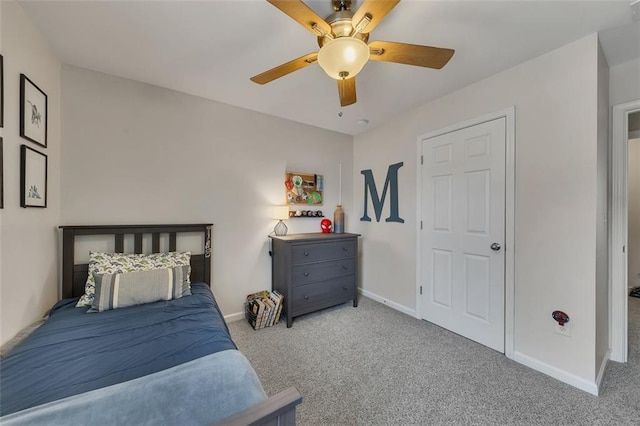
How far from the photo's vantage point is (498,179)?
2.14 metres

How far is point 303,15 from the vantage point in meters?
1.19

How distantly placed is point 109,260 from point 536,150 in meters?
3.50

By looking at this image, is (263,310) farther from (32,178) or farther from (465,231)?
(465,231)

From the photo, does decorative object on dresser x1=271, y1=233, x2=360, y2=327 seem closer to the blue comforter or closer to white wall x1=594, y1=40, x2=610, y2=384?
the blue comforter

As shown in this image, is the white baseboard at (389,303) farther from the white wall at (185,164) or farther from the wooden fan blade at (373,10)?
the wooden fan blade at (373,10)

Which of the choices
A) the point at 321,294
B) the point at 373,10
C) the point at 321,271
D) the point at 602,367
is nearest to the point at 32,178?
the point at 373,10

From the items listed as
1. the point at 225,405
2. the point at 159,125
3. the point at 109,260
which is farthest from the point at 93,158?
the point at 225,405

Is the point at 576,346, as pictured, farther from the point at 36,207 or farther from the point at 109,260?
the point at 36,207

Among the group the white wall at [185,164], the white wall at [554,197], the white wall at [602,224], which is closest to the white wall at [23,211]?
the white wall at [185,164]

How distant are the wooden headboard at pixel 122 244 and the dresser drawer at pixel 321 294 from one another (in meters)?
0.97

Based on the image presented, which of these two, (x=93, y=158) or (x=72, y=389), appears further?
(x=93, y=158)

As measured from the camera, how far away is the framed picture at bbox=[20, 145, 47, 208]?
1515 mm

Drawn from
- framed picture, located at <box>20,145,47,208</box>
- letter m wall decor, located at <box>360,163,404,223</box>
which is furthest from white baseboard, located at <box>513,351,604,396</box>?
framed picture, located at <box>20,145,47,208</box>

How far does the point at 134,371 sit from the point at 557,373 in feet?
8.95
